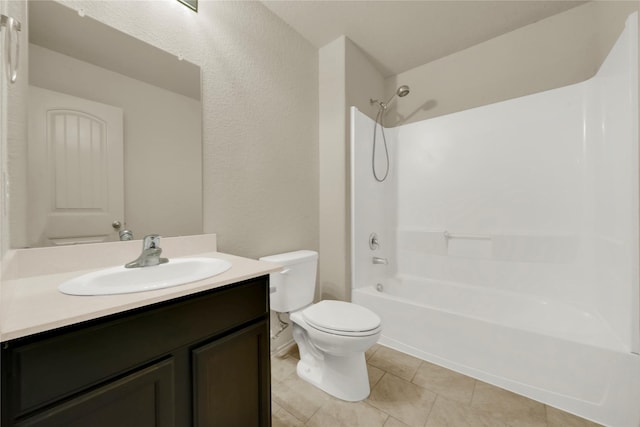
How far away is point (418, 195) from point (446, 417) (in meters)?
1.69

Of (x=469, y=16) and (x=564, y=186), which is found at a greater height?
(x=469, y=16)

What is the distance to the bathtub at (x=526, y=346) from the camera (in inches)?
46.7

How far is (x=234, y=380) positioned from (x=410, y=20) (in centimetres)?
240

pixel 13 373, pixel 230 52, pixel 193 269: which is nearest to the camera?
pixel 13 373

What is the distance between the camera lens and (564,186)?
1.77m

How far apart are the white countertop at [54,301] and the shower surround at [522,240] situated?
4.90ft

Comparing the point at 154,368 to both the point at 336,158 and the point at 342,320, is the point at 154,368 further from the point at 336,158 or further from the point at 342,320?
the point at 336,158

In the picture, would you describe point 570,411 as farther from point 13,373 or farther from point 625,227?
point 13,373

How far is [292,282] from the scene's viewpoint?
1548 mm

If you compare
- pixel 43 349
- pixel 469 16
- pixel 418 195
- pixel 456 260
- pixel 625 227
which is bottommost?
pixel 456 260

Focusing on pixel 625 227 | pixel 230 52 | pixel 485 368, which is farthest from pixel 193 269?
pixel 625 227

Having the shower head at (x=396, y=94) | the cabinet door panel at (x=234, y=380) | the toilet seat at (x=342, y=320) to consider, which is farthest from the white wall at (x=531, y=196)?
the cabinet door panel at (x=234, y=380)

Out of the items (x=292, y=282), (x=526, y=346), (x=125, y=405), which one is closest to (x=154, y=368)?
(x=125, y=405)

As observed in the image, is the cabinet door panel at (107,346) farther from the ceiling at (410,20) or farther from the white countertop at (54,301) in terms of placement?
the ceiling at (410,20)
